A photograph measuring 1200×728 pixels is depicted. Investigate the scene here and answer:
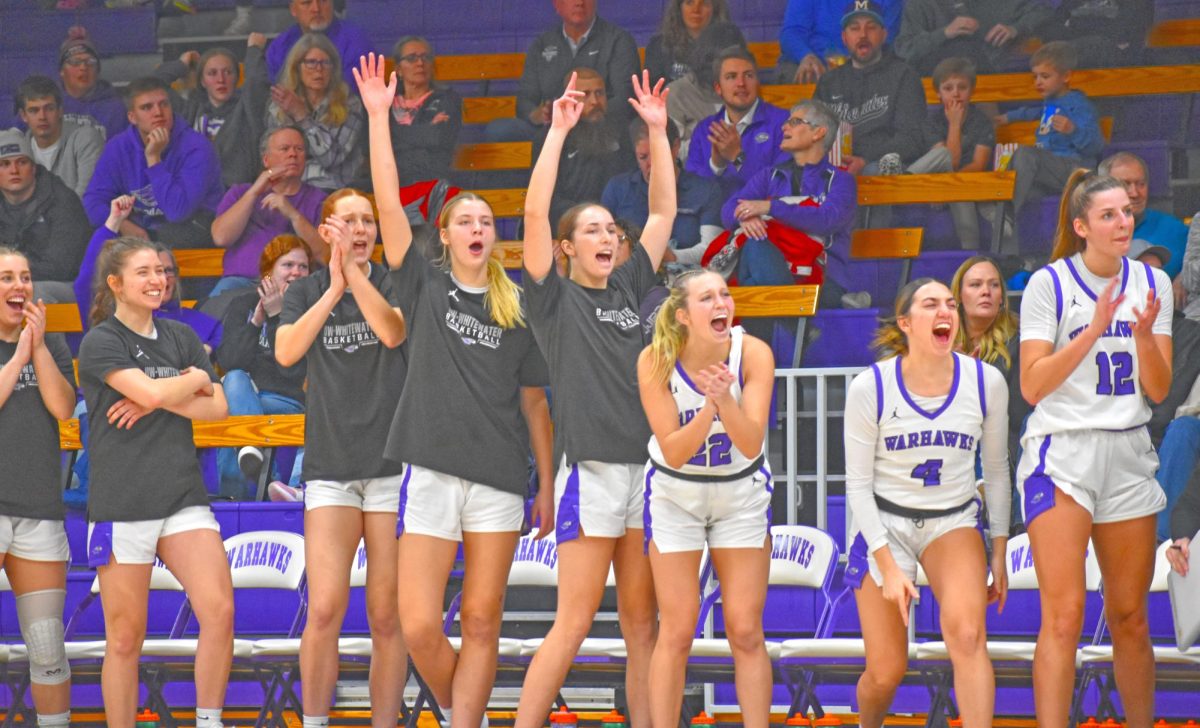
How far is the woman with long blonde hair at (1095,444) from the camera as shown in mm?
4426

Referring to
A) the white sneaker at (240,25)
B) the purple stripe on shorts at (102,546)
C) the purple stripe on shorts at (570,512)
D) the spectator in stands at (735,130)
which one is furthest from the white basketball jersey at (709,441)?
the white sneaker at (240,25)

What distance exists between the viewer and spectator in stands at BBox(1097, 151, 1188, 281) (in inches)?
276

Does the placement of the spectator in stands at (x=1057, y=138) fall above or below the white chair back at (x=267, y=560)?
above

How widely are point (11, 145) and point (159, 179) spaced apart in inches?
38.2

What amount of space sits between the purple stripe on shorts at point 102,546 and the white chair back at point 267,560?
1.34m

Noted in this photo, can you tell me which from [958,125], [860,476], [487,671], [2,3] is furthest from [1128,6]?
[2,3]

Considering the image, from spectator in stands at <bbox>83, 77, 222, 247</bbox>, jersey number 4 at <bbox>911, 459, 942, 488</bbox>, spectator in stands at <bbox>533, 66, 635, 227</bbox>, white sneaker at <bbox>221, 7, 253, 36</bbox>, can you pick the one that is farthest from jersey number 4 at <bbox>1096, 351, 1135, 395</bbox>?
white sneaker at <bbox>221, 7, 253, 36</bbox>

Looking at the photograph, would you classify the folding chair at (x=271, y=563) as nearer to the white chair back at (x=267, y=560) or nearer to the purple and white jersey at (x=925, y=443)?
the white chair back at (x=267, y=560)

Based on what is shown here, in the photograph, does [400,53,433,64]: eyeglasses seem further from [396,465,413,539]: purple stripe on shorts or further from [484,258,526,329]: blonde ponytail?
[396,465,413,539]: purple stripe on shorts

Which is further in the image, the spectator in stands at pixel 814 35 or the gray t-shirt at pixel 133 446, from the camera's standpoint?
the spectator in stands at pixel 814 35

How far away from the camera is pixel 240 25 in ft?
36.6

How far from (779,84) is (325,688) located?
6.11 m

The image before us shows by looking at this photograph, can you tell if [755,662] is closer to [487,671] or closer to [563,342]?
[487,671]

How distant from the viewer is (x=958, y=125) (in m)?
8.70
